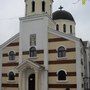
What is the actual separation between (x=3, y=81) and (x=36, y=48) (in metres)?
5.95

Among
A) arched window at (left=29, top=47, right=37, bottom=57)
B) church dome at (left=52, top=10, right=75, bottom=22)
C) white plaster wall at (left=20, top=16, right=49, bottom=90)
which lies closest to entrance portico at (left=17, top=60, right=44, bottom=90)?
white plaster wall at (left=20, top=16, right=49, bottom=90)

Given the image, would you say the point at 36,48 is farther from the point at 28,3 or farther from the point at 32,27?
the point at 28,3

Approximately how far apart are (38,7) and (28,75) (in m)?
7.69

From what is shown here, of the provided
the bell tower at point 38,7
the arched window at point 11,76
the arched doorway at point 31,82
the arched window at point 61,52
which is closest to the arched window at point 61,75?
the arched window at point 61,52

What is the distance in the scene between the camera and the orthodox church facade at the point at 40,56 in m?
22.8

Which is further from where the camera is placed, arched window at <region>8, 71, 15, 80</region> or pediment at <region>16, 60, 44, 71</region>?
arched window at <region>8, 71, 15, 80</region>

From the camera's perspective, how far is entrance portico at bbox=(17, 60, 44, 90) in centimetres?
2336

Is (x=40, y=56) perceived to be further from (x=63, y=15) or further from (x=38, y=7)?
(x=63, y=15)

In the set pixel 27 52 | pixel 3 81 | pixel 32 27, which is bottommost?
pixel 3 81

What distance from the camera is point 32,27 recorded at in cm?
2527

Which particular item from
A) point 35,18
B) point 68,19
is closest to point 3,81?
point 35,18

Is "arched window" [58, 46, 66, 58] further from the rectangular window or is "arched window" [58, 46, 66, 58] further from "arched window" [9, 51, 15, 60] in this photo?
"arched window" [9, 51, 15, 60]

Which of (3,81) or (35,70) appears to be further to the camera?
(3,81)

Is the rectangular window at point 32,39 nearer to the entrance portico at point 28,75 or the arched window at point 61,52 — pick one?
the entrance portico at point 28,75
